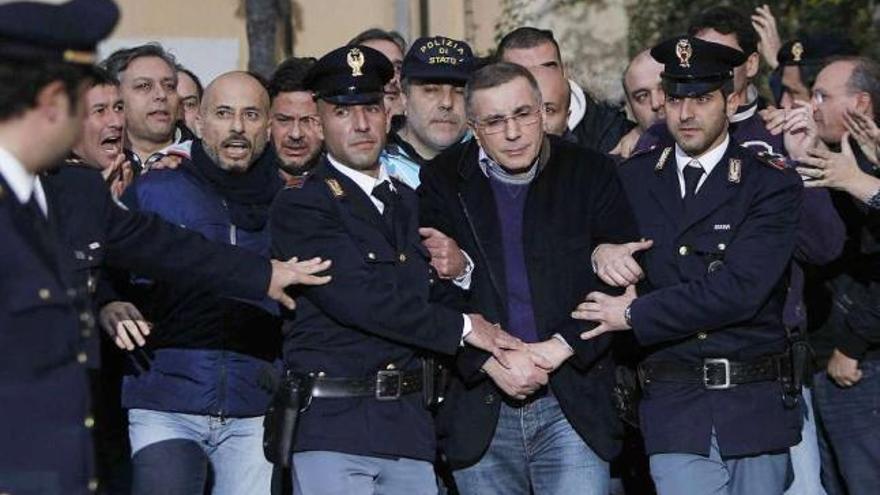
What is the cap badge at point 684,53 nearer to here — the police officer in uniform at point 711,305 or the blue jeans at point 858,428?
the police officer in uniform at point 711,305

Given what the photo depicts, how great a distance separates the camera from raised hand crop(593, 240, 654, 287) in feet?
22.2

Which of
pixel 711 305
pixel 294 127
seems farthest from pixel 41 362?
pixel 294 127

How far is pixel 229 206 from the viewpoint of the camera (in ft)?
24.8

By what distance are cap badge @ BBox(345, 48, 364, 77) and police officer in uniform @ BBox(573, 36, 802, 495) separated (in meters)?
1.21

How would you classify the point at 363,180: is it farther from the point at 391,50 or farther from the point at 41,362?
the point at 391,50

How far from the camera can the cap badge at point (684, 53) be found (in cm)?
706

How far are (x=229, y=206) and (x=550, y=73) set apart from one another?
1767mm

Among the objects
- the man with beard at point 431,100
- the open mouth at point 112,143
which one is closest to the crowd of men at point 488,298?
the open mouth at point 112,143

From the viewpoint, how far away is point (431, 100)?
8.06 metres

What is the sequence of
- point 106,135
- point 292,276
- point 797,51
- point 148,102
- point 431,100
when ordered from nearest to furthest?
point 292,276 → point 106,135 → point 431,100 → point 148,102 → point 797,51

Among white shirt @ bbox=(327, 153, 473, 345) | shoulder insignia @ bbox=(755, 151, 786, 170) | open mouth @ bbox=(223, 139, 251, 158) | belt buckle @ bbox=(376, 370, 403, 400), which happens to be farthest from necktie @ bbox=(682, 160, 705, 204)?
open mouth @ bbox=(223, 139, 251, 158)

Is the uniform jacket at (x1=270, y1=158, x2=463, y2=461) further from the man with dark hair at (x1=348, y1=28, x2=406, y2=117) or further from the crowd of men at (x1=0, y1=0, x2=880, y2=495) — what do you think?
the man with dark hair at (x1=348, y1=28, x2=406, y2=117)

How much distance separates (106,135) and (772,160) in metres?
2.94

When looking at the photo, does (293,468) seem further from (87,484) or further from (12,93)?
(12,93)
